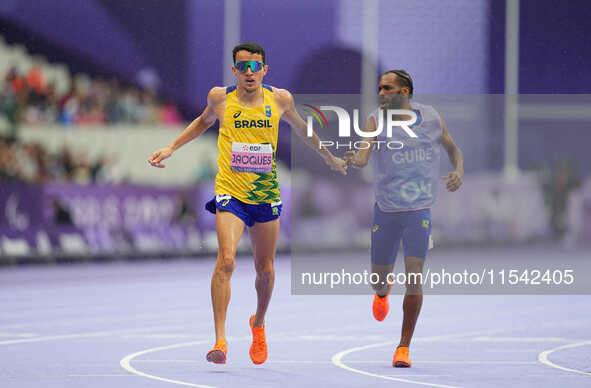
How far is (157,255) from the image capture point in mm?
24219

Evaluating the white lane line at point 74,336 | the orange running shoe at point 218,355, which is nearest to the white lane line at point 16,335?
the white lane line at point 74,336

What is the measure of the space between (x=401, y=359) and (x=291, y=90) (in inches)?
962

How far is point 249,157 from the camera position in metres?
8.38

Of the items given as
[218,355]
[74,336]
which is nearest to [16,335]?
[74,336]

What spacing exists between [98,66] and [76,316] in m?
Result: 18.0

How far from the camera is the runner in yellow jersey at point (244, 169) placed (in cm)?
832

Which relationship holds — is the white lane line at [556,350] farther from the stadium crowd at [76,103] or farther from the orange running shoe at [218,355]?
the stadium crowd at [76,103]

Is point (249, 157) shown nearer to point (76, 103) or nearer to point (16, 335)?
point (16, 335)

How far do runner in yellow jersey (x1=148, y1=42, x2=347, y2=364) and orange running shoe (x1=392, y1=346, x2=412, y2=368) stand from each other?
3.12ft

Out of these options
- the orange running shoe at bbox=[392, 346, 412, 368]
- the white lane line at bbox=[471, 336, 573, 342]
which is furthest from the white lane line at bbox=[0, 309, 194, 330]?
the orange running shoe at bbox=[392, 346, 412, 368]

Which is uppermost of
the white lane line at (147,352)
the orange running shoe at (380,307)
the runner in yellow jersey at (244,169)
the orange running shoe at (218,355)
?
the runner in yellow jersey at (244,169)

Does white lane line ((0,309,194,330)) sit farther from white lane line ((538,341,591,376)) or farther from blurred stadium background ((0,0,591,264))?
blurred stadium background ((0,0,591,264))

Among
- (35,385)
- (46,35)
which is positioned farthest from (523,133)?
(35,385)

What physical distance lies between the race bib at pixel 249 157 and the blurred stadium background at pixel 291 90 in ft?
46.8
